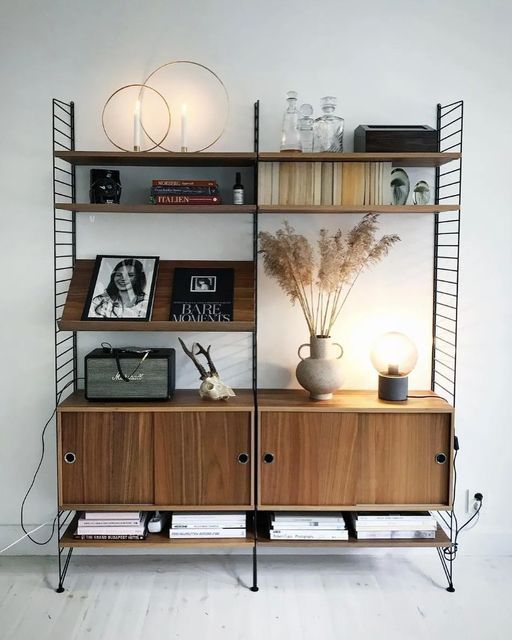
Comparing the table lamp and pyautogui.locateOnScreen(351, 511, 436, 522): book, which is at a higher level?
the table lamp

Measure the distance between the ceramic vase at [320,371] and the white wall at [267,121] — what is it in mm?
207

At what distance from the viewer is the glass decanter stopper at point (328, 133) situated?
8.04 ft

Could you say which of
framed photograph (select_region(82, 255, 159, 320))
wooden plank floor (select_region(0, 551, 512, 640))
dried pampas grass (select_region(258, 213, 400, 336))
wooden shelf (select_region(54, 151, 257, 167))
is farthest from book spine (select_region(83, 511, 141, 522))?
wooden shelf (select_region(54, 151, 257, 167))

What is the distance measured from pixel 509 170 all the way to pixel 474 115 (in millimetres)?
275

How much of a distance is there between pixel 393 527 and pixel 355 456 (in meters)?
0.34

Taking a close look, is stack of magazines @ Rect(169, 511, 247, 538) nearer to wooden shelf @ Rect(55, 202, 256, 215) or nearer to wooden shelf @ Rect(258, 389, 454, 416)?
wooden shelf @ Rect(258, 389, 454, 416)

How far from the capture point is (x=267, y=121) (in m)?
2.63

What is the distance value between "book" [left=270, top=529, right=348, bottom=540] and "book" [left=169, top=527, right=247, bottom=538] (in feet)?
0.44

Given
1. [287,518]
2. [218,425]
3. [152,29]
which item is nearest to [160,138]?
[152,29]

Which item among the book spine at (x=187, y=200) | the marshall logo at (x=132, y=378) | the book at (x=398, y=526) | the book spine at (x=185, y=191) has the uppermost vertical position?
the book spine at (x=185, y=191)

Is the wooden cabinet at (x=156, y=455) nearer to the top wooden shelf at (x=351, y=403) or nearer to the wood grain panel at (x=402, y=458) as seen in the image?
the top wooden shelf at (x=351, y=403)

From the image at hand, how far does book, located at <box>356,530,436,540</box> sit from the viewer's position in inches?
98.0

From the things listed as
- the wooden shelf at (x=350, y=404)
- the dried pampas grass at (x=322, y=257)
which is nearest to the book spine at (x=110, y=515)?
the wooden shelf at (x=350, y=404)

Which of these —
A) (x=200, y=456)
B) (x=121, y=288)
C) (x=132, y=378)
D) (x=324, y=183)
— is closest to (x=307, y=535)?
(x=200, y=456)
